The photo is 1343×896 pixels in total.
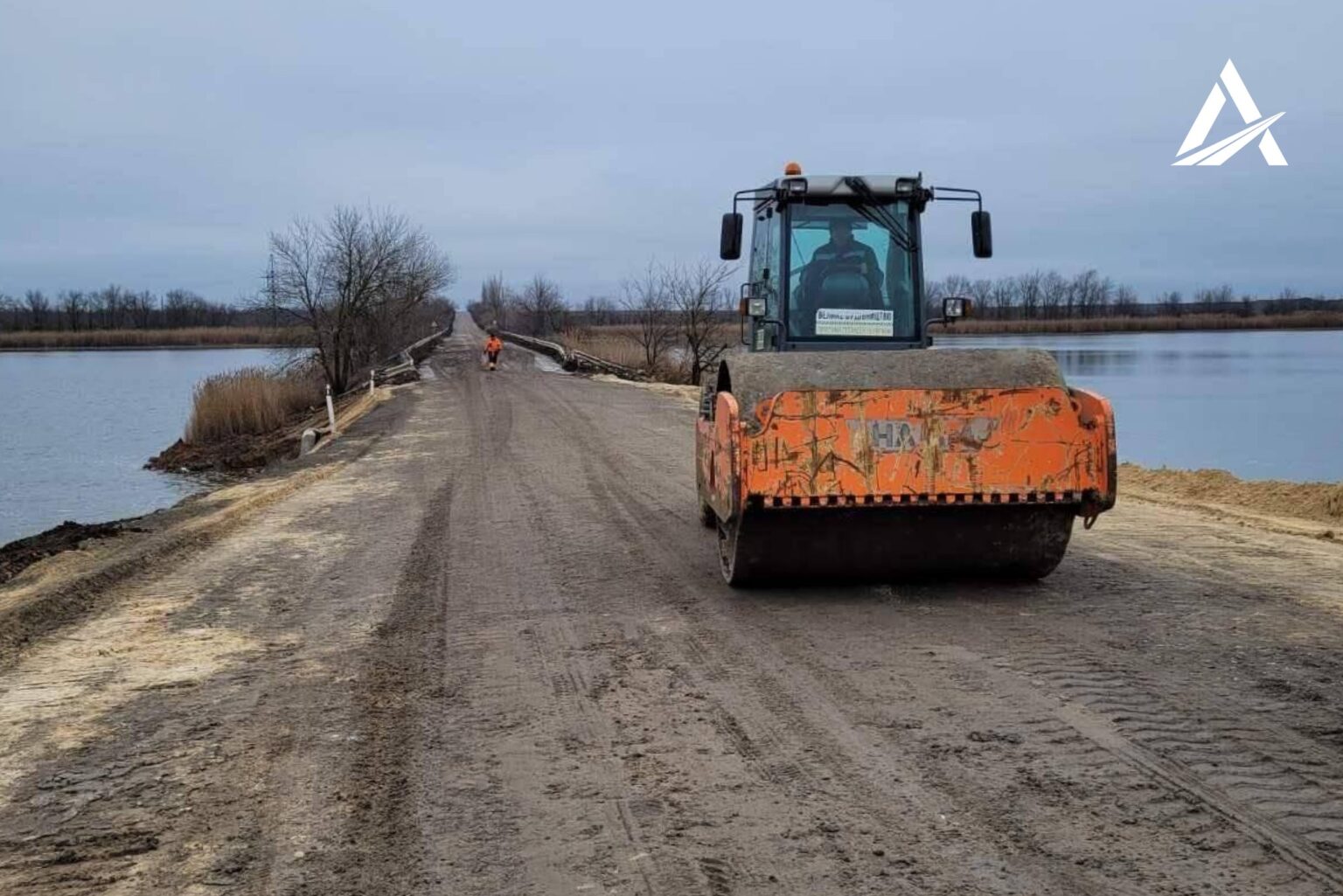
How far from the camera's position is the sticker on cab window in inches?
346

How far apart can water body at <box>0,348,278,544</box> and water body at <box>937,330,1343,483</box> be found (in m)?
13.9

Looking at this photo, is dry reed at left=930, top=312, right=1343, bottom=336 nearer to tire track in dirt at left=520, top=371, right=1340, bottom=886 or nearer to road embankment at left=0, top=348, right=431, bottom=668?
road embankment at left=0, top=348, right=431, bottom=668

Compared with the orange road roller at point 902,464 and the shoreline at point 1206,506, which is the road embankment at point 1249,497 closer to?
the shoreline at point 1206,506

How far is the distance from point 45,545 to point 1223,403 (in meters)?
27.5

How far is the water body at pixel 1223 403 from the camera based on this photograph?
20422 mm

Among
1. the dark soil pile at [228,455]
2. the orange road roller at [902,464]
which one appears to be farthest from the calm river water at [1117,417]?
the orange road roller at [902,464]

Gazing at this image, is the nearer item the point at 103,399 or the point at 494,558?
the point at 494,558

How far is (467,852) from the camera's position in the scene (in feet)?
12.5

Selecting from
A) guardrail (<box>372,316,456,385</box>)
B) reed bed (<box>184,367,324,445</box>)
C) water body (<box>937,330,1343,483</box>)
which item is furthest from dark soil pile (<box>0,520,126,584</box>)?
guardrail (<box>372,316,456,385</box>)

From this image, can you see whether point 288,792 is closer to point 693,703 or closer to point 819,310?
point 693,703

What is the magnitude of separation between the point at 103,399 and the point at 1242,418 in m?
35.4

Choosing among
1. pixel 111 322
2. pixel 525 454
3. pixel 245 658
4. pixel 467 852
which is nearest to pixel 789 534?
pixel 245 658

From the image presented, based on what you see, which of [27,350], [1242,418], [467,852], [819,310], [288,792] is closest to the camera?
[467,852]

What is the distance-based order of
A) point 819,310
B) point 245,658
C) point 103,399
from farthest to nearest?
point 103,399
point 819,310
point 245,658
